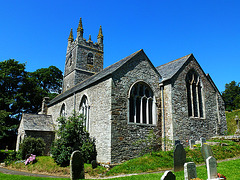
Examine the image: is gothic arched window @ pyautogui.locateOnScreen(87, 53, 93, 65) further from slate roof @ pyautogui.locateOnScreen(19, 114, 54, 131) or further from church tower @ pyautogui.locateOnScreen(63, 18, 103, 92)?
slate roof @ pyautogui.locateOnScreen(19, 114, 54, 131)

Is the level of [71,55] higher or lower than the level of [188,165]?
higher

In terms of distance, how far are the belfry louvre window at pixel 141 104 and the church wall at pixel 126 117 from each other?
0.43 m

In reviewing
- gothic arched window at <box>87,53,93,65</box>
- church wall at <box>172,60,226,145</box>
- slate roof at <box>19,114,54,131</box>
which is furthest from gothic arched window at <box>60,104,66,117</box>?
church wall at <box>172,60,226,145</box>

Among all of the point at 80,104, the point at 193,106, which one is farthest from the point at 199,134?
the point at 80,104

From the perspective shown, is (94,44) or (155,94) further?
(94,44)

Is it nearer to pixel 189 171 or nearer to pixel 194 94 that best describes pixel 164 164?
pixel 189 171

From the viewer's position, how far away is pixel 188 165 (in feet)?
23.4

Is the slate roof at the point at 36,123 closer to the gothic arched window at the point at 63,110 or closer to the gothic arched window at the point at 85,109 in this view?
the gothic arched window at the point at 63,110

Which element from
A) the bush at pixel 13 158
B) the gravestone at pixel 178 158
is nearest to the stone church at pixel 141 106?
the bush at pixel 13 158

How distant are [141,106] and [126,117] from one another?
6.12 feet

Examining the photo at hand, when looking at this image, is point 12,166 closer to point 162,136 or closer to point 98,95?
point 98,95

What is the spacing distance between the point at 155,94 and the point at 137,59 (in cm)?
334

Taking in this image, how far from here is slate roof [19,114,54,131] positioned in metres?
21.9

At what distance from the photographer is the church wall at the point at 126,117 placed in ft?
45.1
